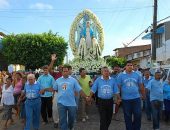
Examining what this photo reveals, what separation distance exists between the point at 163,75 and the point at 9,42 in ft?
104

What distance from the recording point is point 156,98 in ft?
37.1

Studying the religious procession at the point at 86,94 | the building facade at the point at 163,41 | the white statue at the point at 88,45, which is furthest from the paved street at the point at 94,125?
the building facade at the point at 163,41

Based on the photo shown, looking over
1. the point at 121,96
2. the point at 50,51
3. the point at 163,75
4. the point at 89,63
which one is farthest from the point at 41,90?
the point at 50,51

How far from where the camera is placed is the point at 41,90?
1080 cm

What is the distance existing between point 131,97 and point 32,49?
110 ft

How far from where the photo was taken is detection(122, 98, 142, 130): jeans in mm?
9875

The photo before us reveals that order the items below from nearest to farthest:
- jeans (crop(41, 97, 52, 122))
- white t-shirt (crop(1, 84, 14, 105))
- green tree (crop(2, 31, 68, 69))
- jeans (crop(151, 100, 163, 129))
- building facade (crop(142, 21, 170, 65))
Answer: jeans (crop(151, 100, 163, 129))
white t-shirt (crop(1, 84, 14, 105))
jeans (crop(41, 97, 52, 122))
building facade (crop(142, 21, 170, 65))
green tree (crop(2, 31, 68, 69))

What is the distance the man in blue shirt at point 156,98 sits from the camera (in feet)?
35.9

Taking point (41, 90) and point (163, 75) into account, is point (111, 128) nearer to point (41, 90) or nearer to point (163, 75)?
point (41, 90)

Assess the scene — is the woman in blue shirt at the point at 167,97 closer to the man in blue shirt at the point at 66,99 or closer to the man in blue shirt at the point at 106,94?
the man in blue shirt at the point at 106,94

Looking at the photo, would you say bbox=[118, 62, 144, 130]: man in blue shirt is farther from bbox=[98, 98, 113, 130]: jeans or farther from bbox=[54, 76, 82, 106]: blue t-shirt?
bbox=[54, 76, 82, 106]: blue t-shirt

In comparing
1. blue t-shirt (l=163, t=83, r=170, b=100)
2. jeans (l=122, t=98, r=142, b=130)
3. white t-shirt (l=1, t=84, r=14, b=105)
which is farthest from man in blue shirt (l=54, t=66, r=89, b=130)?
blue t-shirt (l=163, t=83, r=170, b=100)

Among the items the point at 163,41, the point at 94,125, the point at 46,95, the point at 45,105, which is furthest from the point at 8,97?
the point at 163,41

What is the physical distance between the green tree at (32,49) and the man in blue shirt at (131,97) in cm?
3274
